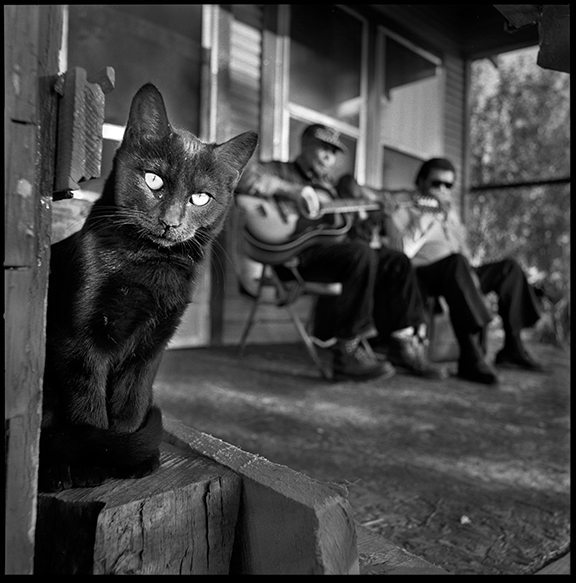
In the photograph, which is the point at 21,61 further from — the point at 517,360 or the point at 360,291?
the point at 517,360

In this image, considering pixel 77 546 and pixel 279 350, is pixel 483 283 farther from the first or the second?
pixel 77 546

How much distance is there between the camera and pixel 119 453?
70cm

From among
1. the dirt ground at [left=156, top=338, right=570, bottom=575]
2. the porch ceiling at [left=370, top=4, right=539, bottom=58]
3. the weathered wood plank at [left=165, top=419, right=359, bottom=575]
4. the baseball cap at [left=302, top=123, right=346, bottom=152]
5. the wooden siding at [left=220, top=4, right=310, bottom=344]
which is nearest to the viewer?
the weathered wood plank at [left=165, top=419, right=359, bottom=575]

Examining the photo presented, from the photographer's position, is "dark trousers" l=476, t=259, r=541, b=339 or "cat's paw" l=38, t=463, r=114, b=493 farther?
"dark trousers" l=476, t=259, r=541, b=339

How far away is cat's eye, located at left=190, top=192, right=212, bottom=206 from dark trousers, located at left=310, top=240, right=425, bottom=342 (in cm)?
220

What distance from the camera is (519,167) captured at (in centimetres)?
775

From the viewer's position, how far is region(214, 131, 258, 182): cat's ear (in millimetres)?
720

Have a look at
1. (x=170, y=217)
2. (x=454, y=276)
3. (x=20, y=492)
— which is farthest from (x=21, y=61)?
(x=454, y=276)

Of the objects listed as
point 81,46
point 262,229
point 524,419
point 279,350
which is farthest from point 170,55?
point 524,419

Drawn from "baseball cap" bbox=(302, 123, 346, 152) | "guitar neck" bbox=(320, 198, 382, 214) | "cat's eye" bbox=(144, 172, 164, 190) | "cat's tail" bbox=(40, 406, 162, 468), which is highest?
"baseball cap" bbox=(302, 123, 346, 152)

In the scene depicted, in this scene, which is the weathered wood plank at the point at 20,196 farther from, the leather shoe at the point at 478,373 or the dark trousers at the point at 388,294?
the leather shoe at the point at 478,373

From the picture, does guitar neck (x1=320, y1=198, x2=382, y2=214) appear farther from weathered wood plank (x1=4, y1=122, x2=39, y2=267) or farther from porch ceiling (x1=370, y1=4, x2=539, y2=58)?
weathered wood plank (x1=4, y1=122, x2=39, y2=267)

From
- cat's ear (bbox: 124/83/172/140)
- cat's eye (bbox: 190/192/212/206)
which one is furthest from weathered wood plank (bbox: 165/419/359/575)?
cat's ear (bbox: 124/83/172/140)

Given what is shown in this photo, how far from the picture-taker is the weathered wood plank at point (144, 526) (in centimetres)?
62
